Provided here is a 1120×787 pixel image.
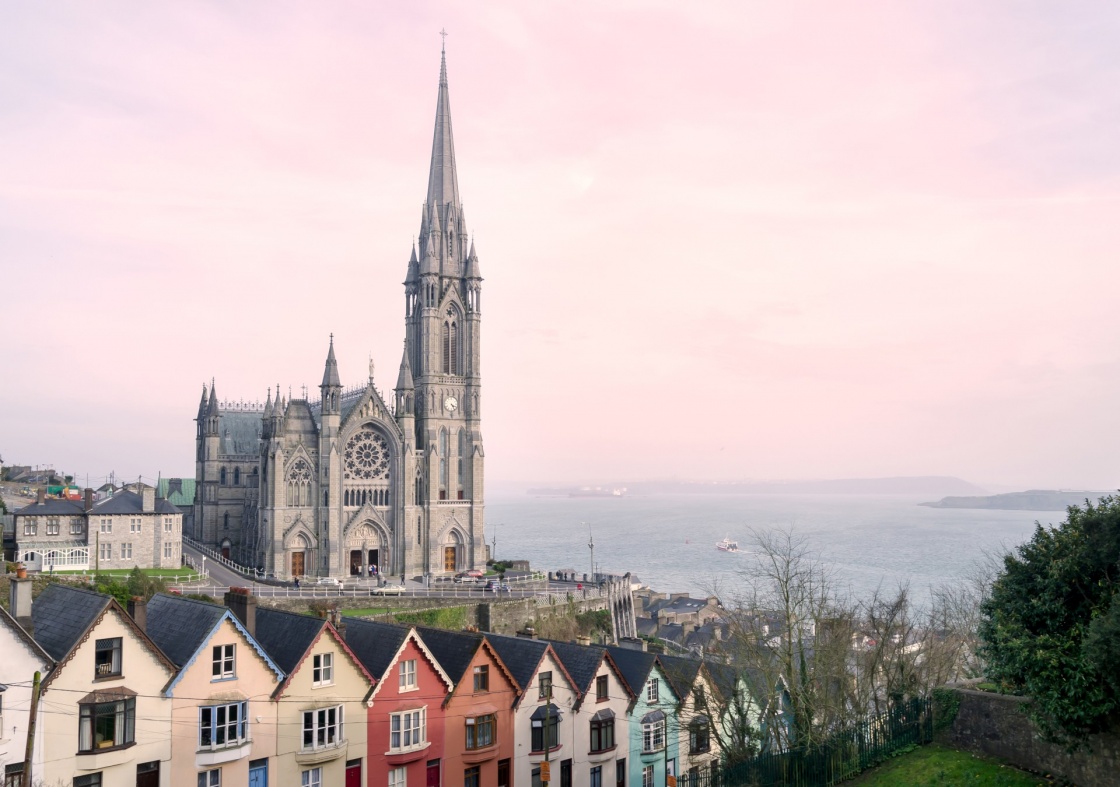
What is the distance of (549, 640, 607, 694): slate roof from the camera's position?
3547 centimetres

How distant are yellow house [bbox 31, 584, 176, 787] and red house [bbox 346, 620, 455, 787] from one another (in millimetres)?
6926

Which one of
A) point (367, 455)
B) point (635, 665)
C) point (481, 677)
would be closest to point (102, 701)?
point (481, 677)

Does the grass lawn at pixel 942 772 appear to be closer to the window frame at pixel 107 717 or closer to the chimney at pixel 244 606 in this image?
the chimney at pixel 244 606

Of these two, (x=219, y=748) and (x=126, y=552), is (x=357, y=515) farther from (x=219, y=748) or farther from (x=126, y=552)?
(x=219, y=748)

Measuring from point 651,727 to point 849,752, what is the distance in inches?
395

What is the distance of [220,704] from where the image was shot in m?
28.3

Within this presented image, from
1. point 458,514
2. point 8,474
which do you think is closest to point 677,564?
point 458,514

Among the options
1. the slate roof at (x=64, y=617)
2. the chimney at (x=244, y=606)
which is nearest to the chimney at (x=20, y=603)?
the slate roof at (x=64, y=617)

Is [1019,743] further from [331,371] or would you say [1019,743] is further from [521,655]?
[331,371]

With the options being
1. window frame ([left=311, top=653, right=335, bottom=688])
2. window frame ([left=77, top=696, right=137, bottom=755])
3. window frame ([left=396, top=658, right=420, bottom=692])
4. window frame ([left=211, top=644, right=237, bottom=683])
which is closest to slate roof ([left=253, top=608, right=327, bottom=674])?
window frame ([left=311, top=653, right=335, bottom=688])

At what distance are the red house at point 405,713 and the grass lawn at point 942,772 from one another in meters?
14.1

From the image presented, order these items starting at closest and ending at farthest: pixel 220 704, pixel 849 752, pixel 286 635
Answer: pixel 220 704 → pixel 849 752 → pixel 286 635

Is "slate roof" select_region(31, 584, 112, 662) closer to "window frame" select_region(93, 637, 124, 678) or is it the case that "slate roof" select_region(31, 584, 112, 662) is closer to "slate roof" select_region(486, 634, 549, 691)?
"window frame" select_region(93, 637, 124, 678)

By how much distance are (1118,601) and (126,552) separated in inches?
2701
